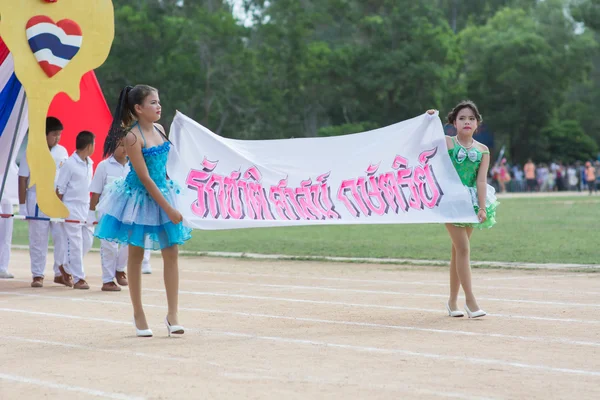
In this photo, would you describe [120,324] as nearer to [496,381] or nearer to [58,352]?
[58,352]

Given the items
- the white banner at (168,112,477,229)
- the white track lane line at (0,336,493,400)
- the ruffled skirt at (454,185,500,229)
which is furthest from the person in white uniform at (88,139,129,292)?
the white track lane line at (0,336,493,400)

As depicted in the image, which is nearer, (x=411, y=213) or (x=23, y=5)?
(x=411, y=213)

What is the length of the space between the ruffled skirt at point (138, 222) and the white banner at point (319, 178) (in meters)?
1.77

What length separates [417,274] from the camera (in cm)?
1480

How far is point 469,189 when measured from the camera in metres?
10.4

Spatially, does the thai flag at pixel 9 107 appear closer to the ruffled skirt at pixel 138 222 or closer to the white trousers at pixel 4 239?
the white trousers at pixel 4 239

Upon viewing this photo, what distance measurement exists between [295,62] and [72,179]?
52.8 metres

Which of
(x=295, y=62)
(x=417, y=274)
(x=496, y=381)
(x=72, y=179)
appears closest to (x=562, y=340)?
(x=496, y=381)

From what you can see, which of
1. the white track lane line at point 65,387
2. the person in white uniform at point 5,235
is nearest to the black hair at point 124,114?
the white track lane line at point 65,387

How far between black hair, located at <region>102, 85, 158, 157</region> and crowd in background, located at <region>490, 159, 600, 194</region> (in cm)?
5435

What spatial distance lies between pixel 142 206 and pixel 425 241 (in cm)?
1312

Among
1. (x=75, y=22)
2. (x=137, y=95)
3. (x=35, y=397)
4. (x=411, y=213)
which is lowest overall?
(x=35, y=397)

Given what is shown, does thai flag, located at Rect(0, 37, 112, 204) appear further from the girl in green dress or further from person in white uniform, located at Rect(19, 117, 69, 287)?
the girl in green dress

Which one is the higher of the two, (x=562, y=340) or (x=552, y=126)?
(x=552, y=126)
